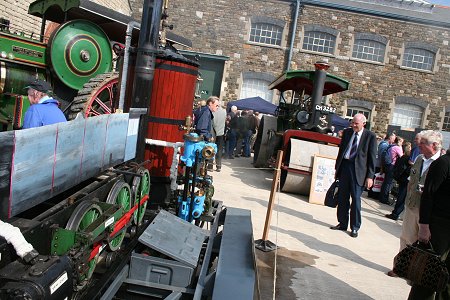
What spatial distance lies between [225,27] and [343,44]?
19.1 feet

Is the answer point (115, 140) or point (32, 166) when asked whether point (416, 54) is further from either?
point (32, 166)

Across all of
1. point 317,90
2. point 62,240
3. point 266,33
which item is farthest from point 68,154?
point 266,33

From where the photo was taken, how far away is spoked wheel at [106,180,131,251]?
312cm

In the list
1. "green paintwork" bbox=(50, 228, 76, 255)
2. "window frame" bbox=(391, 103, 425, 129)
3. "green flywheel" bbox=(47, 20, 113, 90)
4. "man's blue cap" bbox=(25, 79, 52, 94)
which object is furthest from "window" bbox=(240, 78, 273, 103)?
"green paintwork" bbox=(50, 228, 76, 255)

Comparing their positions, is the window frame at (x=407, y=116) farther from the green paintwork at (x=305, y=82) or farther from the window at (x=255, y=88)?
the green paintwork at (x=305, y=82)

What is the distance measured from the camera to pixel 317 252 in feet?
16.5

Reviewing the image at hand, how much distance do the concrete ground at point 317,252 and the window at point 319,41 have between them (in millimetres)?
12727

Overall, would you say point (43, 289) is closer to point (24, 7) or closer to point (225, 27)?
point (24, 7)

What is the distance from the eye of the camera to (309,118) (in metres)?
9.05

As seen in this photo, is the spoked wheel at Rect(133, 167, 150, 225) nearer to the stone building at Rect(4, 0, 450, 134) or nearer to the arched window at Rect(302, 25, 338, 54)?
the stone building at Rect(4, 0, 450, 134)

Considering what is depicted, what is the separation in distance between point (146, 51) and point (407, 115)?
18.4 m

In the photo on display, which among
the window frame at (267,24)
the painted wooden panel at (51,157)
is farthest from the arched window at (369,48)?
the painted wooden panel at (51,157)

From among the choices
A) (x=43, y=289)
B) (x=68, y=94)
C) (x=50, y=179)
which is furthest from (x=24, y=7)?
(x=43, y=289)

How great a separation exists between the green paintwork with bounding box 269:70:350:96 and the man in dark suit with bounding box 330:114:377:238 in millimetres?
3719
